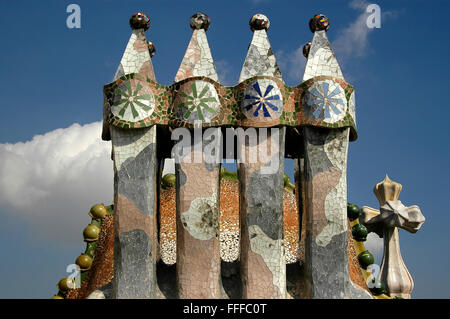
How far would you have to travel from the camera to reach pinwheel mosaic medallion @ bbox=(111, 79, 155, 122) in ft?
26.9

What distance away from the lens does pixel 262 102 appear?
27.0 ft

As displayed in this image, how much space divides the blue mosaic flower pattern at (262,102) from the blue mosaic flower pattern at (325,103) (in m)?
0.48

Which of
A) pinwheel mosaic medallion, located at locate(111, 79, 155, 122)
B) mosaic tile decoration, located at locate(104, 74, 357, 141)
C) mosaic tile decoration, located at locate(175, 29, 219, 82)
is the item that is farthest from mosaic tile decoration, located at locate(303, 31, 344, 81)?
pinwheel mosaic medallion, located at locate(111, 79, 155, 122)

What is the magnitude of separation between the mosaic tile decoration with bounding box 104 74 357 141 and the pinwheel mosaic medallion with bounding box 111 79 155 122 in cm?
2

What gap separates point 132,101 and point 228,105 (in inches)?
56.0

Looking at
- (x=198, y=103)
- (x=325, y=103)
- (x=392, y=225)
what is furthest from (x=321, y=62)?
(x=392, y=225)

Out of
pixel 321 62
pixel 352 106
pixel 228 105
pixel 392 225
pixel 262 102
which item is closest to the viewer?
pixel 262 102

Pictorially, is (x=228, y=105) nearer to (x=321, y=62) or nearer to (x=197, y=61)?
(x=197, y=61)

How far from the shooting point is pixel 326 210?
320 inches

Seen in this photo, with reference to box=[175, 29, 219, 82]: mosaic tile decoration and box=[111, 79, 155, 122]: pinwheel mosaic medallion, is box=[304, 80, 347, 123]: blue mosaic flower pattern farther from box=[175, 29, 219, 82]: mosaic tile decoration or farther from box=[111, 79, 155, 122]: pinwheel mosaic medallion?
box=[111, 79, 155, 122]: pinwheel mosaic medallion

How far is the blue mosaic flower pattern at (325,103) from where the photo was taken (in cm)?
827

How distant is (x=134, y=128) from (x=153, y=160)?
0.56 meters
